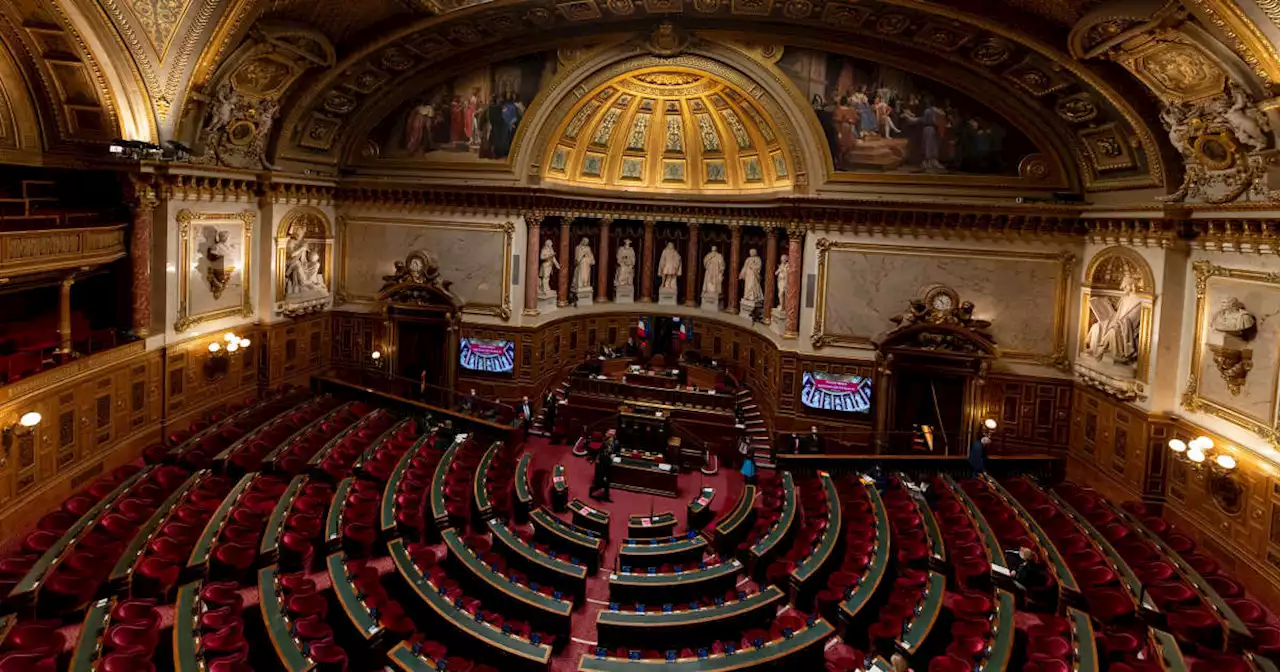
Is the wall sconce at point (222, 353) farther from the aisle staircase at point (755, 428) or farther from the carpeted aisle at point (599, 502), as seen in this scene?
the aisle staircase at point (755, 428)

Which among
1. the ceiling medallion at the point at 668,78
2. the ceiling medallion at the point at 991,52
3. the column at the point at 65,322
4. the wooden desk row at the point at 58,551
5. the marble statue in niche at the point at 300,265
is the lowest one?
the wooden desk row at the point at 58,551

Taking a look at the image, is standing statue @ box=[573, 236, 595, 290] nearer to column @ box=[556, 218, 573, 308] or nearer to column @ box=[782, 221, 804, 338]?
column @ box=[556, 218, 573, 308]

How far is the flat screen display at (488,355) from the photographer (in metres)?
25.0

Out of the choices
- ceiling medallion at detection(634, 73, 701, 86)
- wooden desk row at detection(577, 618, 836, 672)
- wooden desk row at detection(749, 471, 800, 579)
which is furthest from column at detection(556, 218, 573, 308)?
wooden desk row at detection(577, 618, 836, 672)

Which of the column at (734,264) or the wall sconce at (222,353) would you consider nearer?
the wall sconce at (222,353)

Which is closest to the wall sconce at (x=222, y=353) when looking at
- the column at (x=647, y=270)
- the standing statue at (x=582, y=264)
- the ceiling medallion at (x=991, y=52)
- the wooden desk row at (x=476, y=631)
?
the standing statue at (x=582, y=264)

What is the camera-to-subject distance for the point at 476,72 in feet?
77.7

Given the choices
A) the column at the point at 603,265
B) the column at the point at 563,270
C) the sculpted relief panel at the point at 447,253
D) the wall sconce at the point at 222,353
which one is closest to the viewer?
the wall sconce at the point at 222,353

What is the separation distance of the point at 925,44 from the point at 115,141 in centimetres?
2126

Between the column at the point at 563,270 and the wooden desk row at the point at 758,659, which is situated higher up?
the column at the point at 563,270

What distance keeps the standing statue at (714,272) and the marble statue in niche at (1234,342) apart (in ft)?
53.7

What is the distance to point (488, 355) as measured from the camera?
82.4 feet

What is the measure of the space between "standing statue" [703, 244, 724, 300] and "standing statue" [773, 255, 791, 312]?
348 cm

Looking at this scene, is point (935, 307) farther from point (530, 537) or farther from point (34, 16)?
point (34, 16)
